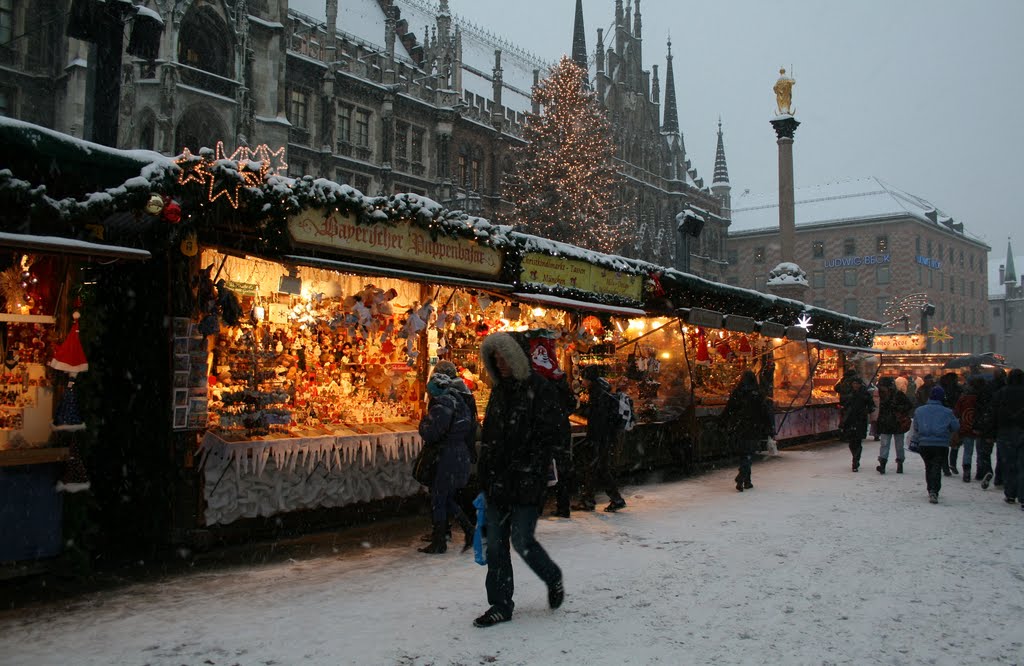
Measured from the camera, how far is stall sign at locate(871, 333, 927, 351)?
1224 inches

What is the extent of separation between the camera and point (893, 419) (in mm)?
14188

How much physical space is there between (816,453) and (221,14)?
25.8 meters

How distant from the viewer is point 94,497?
6.94 meters

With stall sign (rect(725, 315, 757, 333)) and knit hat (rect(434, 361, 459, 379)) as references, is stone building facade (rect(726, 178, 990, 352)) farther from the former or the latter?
knit hat (rect(434, 361, 459, 379))

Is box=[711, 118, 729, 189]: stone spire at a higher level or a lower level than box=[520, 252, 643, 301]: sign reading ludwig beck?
higher

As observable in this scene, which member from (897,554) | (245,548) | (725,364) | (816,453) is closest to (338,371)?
(245,548)

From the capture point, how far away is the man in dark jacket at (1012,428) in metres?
10.6

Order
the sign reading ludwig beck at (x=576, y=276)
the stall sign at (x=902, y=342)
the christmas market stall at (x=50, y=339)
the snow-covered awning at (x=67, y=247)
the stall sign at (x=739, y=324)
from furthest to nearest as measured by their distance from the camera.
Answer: the stall sign at (x=902, y=342)
the stall sign at (x=739, y=324)
the sign reading ludwig beck at (x=576, y=276)
the christmas market stall at (x=50, y=339)
the snow-covered awning at (x=67, y=247)

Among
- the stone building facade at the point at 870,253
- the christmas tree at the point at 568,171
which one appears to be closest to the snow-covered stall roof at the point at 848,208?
the stone building facade at the point at 870,253

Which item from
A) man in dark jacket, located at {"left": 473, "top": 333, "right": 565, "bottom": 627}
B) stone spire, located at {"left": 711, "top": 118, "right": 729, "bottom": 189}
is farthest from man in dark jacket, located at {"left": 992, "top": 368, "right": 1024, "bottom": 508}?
stone spire, located at {"left": 711, "top": 118, "right": 729, "bottom": 189}

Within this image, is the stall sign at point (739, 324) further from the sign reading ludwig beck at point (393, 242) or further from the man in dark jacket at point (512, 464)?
the man in dark jacket at point (512, 464)

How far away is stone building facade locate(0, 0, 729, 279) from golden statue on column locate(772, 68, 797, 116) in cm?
605

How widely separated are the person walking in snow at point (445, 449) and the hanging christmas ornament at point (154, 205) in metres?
2.83

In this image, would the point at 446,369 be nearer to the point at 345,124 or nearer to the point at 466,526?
the point at 466,526
